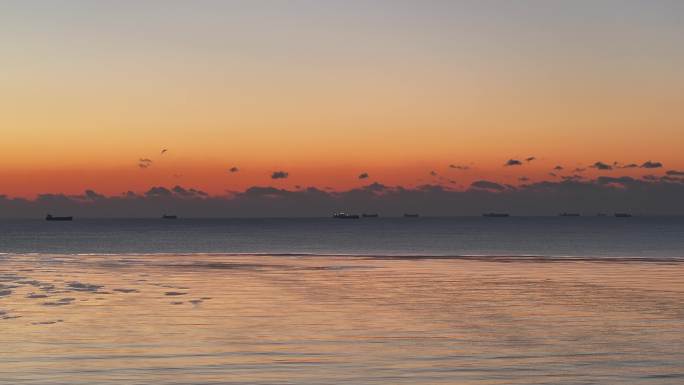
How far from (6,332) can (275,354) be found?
10162mm

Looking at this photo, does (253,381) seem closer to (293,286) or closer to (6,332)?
(6,332)

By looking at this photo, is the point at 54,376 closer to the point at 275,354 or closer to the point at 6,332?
the point at 275,354

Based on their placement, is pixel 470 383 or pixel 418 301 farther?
pixel 418 301

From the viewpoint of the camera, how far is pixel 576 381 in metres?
22.8

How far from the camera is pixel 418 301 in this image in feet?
143

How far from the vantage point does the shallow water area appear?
23.9 meters

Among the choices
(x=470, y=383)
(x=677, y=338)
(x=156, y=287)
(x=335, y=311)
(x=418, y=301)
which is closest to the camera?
(x=470, y=383)

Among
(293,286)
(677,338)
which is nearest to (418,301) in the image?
(293,286)

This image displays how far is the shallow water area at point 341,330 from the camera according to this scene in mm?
23938

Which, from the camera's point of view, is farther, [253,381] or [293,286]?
[293,286]

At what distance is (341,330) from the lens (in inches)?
1276

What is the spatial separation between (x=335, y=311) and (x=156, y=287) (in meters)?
16.2

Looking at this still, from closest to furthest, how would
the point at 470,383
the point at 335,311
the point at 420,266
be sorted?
the point at 470,383, the point at 335,311, the point at 420,266

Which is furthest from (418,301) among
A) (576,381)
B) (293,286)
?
(576,381)
